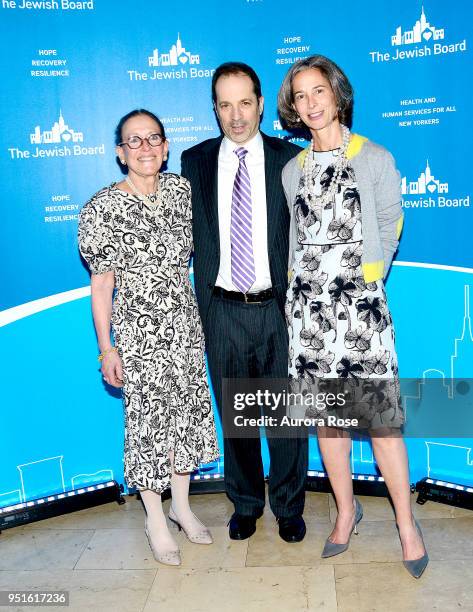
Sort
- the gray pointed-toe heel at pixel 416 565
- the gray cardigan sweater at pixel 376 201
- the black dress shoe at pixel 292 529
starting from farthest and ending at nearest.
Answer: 1. the black dress shoe at pixel 292 529
2. the gray pointed-toe heel at pixel 416 565
3. the gray cardigan sweater at pixel 376 201

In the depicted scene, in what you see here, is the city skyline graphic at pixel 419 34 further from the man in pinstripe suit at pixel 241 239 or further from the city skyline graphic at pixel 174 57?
the city skyline graphic at pixel 174 57

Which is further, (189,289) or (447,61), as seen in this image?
(447,61)

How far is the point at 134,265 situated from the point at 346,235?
0.79m

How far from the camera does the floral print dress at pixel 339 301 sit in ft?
8.07

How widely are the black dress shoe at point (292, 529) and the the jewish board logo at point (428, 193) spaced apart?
4.88 feet

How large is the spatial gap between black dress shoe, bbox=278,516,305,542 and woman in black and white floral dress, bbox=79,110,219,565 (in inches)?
18.2

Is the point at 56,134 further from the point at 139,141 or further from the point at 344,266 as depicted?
the point at 344,266

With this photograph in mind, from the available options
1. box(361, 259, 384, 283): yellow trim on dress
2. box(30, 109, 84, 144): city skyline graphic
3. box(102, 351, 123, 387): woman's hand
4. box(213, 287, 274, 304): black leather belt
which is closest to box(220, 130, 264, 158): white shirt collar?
box(213, 287, 274, 304): black leather belt

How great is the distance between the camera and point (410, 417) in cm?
338

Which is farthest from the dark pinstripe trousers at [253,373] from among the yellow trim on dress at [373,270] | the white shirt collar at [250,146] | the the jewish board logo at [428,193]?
the the jewish board logo at [428,193]

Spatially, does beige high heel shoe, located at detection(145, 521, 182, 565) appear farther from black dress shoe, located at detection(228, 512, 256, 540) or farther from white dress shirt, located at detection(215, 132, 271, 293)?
white dress shirt, located at detection(215, 132, 271, 293)

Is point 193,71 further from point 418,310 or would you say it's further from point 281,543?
point 281,543

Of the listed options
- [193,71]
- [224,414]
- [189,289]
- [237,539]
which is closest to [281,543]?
[237,539]

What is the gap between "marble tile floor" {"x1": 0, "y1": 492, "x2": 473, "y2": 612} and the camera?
8.22 ft
